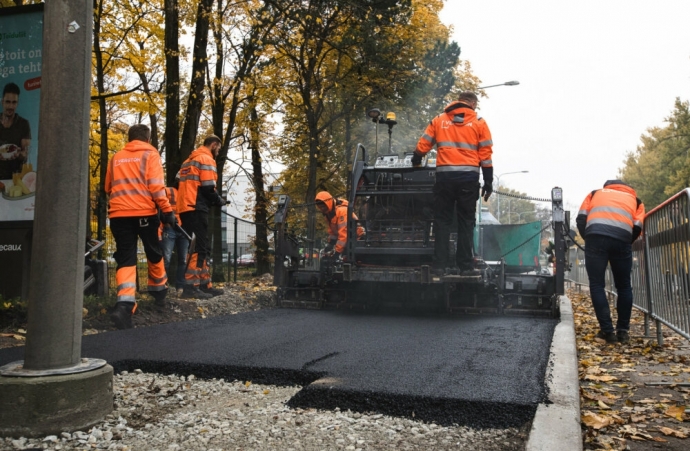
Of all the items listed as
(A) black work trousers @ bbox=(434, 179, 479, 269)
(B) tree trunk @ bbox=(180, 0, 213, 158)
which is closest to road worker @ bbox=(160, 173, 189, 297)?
(B) tree trunk @ bbox=(180, 0, 213, 158)

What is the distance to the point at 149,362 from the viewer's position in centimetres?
441

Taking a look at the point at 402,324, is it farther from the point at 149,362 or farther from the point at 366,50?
the point at 366,50

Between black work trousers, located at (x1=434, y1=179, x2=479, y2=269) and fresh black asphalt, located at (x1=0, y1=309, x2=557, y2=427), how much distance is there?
2.77 ft

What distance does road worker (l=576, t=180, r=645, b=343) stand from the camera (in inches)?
268

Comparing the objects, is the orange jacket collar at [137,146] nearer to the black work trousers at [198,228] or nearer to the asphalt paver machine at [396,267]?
the black work trousers at [198,228]

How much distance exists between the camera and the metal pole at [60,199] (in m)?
3.15

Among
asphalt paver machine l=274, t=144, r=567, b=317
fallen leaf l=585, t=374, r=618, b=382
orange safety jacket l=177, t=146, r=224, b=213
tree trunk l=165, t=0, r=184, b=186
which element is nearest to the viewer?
fallen leaf l=585, t=374, r=618, b=382

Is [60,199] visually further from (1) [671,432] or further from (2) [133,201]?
(2) [133,201]

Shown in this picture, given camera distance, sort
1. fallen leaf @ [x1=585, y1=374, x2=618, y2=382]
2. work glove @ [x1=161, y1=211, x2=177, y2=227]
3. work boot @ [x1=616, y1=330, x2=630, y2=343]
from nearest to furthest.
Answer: fallen leaf @ [x1=585, y1=374, x2=618, y2=382], work glove @ [x1=161, y1=211, x2=177, y2=227], work boot @ [x1=616, y1=330, x2=630, y2=343]

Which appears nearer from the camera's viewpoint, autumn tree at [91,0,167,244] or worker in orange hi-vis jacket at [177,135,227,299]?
worker in orange hi-vis jacket at [177,135,227,299]

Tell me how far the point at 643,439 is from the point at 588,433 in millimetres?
262

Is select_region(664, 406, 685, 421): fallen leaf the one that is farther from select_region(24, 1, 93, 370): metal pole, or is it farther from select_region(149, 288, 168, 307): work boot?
select_region(149, 288, 168, 307): work boot

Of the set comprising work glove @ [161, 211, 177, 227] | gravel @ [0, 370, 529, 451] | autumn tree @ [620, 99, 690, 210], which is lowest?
gravel @ [0, 370, 529, 451]

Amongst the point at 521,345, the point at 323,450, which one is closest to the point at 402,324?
the point at 521,345
